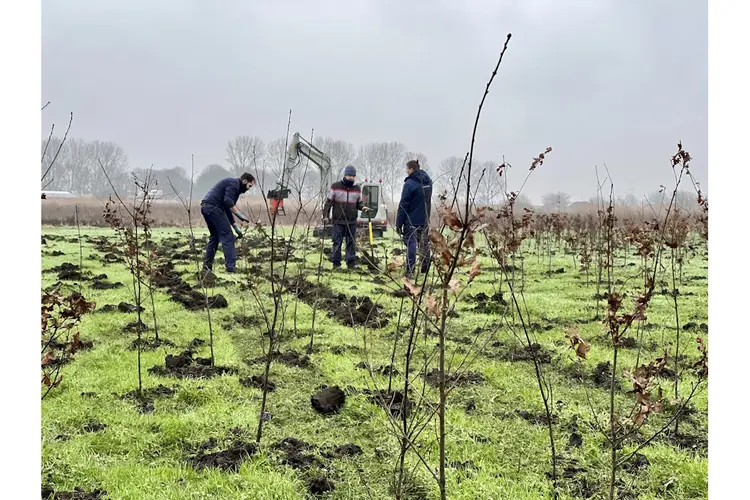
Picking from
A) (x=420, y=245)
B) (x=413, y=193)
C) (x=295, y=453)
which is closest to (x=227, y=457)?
(x=295, y=453)

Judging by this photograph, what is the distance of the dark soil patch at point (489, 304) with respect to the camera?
672cm

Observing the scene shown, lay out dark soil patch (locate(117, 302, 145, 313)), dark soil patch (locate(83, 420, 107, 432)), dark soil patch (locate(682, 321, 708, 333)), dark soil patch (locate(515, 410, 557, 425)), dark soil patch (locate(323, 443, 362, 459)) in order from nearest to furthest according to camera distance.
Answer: dark soil patch (locate(323, 443, 362, 459)) → dark soil patch (locate(83, 420, 107, 432)) → dark soil patch (locate(515, 410, 557, 425)) → dark soil patch (locate(682, 321, 708, 333)) → dark soil patch (locate(117, 302, 145, 313))

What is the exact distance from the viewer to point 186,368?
4.45 metres

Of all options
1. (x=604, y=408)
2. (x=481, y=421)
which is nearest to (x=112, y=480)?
(x=481, y=421)

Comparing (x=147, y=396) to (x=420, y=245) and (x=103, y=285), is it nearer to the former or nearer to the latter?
(x=420, y=245)

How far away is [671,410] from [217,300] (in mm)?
5028

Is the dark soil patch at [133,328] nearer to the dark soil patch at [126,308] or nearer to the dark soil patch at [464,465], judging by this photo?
the dark soil patch at [126,308]

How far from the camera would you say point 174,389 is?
157 inches

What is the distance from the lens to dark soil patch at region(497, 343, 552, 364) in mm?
4816

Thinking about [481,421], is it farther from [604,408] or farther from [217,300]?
[217,300]

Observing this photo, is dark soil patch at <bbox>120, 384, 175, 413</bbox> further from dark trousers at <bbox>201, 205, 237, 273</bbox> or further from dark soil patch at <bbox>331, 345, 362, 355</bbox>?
dark trousers at <bbox>201, 205, 237, 273</bbox>

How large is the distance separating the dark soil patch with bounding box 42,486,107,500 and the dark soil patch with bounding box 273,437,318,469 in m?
0.92

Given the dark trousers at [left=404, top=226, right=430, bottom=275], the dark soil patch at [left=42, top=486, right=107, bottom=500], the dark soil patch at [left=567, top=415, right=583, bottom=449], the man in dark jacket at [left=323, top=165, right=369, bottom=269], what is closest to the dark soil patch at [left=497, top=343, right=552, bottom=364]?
the dark trousers at [left=404, top=226, right=430, bottom=275]

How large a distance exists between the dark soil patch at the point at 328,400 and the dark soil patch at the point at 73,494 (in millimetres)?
1417
